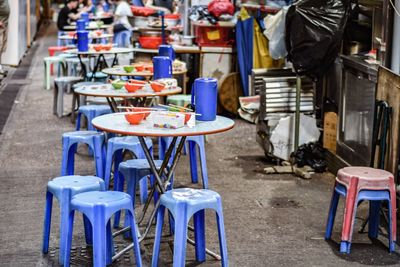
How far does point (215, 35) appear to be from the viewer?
1180 cm

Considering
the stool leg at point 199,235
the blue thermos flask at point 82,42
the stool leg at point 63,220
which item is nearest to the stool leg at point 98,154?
the stool leg at point 63,220

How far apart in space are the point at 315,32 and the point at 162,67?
194 centimetres

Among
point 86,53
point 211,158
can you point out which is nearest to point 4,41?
point 86,53

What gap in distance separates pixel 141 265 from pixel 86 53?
5.42 m

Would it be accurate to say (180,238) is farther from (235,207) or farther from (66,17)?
(66,17)

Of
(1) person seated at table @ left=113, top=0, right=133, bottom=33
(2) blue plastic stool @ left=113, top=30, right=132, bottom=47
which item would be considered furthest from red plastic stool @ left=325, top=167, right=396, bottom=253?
(1) person seated at table @ left=113, top=0, right=133, bottom=33

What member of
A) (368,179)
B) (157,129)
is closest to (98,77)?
(368,179)

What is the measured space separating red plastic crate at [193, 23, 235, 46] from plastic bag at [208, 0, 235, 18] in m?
0.20

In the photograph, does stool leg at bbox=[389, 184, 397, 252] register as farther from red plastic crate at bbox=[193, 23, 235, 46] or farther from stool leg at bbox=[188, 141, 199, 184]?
red plastic crate at bbox=[193, 23, 235, 46]

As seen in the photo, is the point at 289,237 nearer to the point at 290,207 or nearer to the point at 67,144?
the point at 290,207

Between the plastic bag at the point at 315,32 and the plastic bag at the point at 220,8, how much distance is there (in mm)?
3096

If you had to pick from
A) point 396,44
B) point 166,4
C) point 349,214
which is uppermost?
point 166,4

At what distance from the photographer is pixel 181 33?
1342cm

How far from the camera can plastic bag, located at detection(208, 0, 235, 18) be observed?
11.7m
